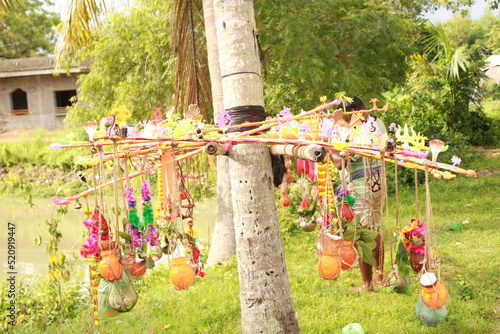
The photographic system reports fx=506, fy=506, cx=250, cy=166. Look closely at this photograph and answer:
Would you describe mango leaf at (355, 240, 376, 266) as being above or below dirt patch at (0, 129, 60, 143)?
below

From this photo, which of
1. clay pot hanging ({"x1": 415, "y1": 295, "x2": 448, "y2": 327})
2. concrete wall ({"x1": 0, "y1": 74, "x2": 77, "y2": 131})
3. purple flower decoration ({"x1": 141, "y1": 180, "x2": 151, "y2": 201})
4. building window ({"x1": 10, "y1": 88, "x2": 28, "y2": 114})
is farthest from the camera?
building window ({"x1": 10, "y1": 88, "x2": 28, "y2": 114})

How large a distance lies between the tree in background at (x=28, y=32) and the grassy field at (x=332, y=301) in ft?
63.2

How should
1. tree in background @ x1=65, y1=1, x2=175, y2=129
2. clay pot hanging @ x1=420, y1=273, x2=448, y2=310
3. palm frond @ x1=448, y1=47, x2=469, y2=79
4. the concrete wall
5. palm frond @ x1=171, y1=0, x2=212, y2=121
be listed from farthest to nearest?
the concrete wall < palm frond @ x1=448, y1=47, x2=469, y2=79 < tree in background @ x1=65, y1=1, x2=175, y2=129 < palm frond @ x1=171, y1=0, x2=212, y2=121 < clay pot hanging @ x1=420, y1=273, x2=448, y2=310

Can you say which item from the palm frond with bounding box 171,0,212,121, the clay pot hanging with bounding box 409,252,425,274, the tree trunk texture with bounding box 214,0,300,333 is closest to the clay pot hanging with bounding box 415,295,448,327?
the clay pot hanging with bounding box 409,252,425,274

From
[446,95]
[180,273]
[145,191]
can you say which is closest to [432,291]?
[180,273]

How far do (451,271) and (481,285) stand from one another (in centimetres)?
38

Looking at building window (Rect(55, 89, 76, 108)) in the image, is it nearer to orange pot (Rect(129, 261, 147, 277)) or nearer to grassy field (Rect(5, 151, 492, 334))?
grassy field (Rect(5, 151, 492, 334))

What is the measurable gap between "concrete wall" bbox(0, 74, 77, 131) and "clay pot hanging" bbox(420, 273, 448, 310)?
17498 mm

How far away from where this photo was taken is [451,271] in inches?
171

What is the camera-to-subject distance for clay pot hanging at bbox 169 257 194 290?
2660 mm

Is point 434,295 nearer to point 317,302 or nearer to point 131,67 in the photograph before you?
point 317,302

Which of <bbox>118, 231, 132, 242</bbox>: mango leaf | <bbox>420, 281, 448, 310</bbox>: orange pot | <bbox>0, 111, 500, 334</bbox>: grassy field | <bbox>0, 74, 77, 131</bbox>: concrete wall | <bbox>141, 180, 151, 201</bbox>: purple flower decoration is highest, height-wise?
<bbox>0, 74, 77, 131</bbox>: concrete wall

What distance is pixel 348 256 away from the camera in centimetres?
264

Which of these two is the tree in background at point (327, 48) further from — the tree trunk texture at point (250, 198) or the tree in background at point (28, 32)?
the tree in background at point (28, 32)
